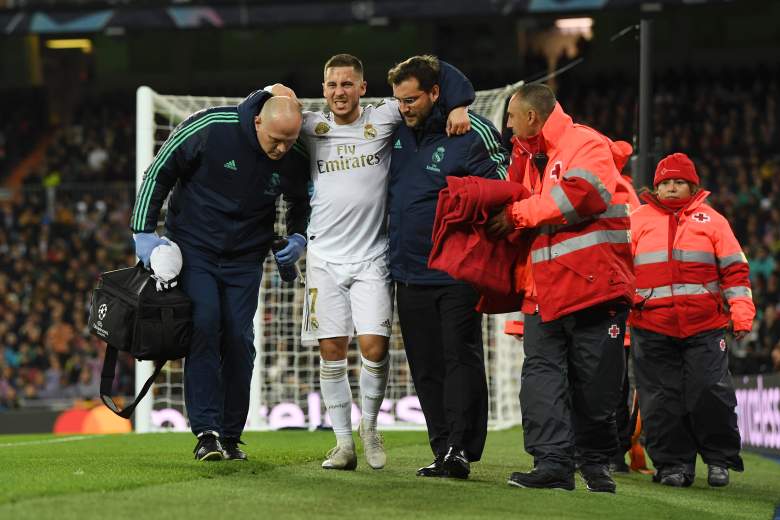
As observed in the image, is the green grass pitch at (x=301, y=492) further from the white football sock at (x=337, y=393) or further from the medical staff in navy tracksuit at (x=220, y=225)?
the medical staff in navy tracksuit at (x=220, y=225)

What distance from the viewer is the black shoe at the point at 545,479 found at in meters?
5.43

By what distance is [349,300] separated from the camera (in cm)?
593

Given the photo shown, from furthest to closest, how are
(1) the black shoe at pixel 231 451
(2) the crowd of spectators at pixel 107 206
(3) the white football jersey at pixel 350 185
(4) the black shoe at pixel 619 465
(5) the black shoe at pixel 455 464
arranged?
1. (2) the crowd of spectators at pixel 107 206
2. (4) the black shoe at pixel 619 465
3. (1) the black shoe at pixel 231 451
4. (3) the white football jersey at pixel 350 185
5. (5) the black shoe at pixel 455 464

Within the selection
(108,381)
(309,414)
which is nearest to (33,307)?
(309,414)

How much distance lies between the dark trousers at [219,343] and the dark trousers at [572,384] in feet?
4.85

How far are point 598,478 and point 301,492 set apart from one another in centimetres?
154

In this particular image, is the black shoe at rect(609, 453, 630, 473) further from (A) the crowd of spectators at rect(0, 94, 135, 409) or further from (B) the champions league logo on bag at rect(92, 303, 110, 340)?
(A) the crowd of spectators at rect(0, 94, 135, 409)

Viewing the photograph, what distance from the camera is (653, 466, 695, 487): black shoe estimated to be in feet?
22.3

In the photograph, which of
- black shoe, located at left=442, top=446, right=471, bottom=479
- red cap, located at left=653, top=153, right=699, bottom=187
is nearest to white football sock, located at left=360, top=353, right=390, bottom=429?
black shoe, located at left=442, top=446, right=471, bottom=479

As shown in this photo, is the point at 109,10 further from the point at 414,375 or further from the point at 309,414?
the point at 414,375

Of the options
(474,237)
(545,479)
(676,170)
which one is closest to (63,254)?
(676,170)

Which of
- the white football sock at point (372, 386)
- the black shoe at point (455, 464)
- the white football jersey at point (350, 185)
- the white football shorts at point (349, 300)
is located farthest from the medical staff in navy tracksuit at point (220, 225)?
the black shoe at point (455, 464)

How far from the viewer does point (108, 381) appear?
6.14m

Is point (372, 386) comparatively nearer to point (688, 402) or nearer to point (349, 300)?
point (349, 300)
